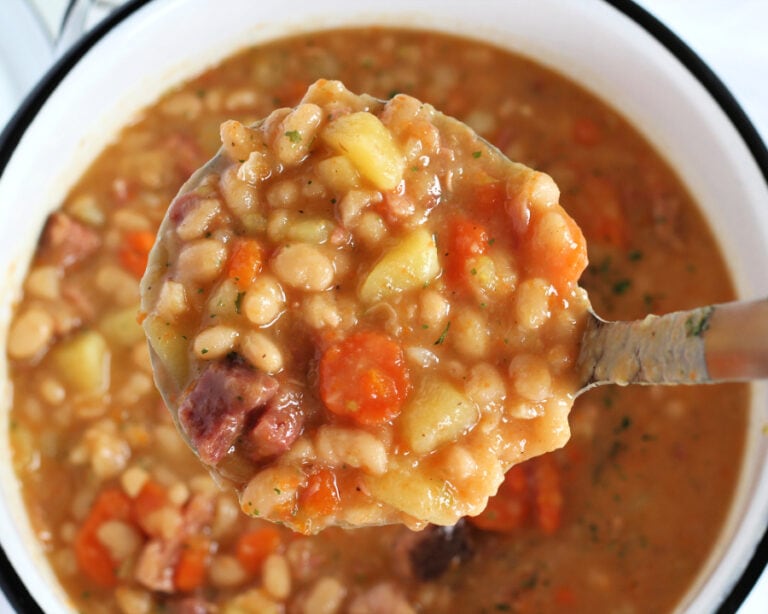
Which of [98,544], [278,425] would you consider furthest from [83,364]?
[278,425]

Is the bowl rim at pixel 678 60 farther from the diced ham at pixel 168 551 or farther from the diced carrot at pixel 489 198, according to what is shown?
the diced carrot at pixel 489 198

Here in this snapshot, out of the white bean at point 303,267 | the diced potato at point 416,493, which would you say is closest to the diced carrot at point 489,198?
the white bean at point 303,267

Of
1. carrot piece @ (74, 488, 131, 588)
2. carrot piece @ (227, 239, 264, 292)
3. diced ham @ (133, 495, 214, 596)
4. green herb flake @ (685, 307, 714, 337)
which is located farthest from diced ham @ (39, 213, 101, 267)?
green herb flake @ (685, 307, 714, 337)

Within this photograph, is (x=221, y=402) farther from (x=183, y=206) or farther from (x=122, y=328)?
(x=122, y=328)

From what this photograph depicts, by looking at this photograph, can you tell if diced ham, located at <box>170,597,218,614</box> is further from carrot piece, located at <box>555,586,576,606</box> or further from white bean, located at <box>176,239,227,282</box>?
white bean, located at <box>176,239,227,282</box>

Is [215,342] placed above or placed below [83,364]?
above

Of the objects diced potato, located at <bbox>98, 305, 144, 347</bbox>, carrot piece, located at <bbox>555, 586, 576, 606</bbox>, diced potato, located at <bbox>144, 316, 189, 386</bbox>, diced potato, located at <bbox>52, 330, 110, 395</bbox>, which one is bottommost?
carrot piece, located at <bbox>555, 586, 576, 606</bbox>
